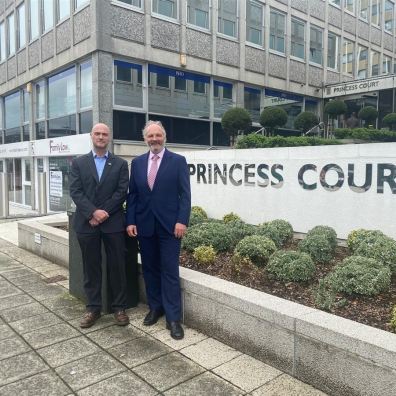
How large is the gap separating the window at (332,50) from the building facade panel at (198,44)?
9285 millimetres

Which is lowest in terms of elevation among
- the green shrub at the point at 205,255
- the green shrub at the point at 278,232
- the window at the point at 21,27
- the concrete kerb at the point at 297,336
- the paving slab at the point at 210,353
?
the paving slab at the point at 210,353

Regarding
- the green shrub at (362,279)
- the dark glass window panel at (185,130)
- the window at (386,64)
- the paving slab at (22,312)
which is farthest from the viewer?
the window at (386,64)

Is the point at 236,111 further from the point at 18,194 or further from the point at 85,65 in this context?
the point at 18,194

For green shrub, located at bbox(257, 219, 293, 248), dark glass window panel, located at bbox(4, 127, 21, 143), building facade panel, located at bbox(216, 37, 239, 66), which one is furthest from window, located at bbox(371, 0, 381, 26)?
green shrub, located at bbox(257, 219, 293, 248)

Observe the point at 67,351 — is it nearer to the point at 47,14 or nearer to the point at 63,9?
the point at 63,9

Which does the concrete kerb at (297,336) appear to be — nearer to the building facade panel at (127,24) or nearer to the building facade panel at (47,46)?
→ the building facade panel at (127,24)

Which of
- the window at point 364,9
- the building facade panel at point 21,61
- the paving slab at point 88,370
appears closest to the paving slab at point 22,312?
the paving slab at point 88,370

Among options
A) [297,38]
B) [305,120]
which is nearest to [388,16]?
[297,38]

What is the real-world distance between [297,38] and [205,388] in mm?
19540

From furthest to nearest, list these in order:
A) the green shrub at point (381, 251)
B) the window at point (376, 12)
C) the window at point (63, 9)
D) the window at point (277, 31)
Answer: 1. the window at point (376, 12)
2. the window at point (277, 31)
3. the window at point (63, 9)
4. the green shrub at point (381, 251)

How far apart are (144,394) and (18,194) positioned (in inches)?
705

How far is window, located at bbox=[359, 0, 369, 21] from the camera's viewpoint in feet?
79.3

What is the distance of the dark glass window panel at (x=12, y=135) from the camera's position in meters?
19.0

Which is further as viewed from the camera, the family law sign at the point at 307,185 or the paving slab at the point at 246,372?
the family law sign at the point at 307,185
